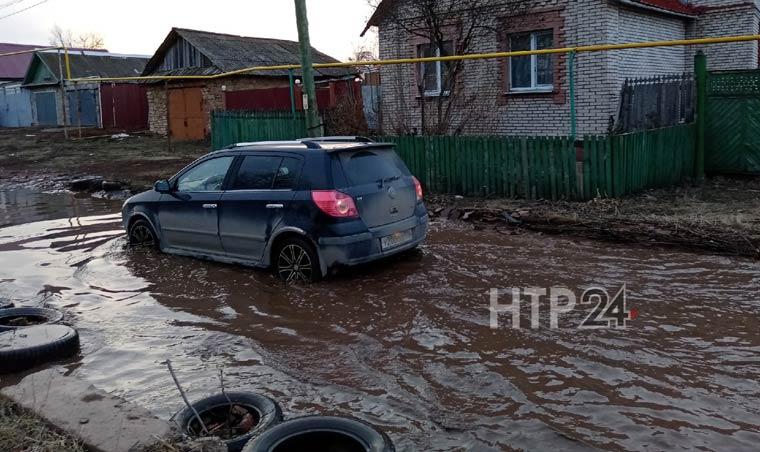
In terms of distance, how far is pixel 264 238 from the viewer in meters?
7.57

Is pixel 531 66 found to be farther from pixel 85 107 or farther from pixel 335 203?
pixel 85 107

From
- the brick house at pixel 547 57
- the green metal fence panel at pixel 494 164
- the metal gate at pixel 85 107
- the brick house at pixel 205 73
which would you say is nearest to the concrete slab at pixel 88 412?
the green metal fence panel at pixel 494 164

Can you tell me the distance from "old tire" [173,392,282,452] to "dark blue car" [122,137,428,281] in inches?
113

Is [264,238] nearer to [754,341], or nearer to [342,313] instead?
[342,313]

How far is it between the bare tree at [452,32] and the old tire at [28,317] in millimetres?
9391

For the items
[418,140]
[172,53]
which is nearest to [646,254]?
[418,140]

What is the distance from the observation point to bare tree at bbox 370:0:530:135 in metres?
15.2

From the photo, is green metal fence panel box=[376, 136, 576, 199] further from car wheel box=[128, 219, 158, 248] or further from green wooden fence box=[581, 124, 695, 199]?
car wheel box=[128, 219, 158, 248]

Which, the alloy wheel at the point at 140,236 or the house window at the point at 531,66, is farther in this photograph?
the house window at the point at 531,66

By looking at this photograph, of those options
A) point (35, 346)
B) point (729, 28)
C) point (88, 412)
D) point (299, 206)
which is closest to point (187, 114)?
point (729, 28)

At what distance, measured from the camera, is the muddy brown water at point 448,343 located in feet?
13.9

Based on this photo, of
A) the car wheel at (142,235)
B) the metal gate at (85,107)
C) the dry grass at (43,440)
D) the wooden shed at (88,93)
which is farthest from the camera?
the metal gate at (85,107)

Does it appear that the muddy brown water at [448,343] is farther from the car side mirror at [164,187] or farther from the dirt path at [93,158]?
the dirt path at [93,158]

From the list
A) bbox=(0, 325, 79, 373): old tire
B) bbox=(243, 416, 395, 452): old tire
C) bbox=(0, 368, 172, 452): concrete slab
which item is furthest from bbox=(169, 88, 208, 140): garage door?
bbox=(243, 416, 395, 452): old tire
